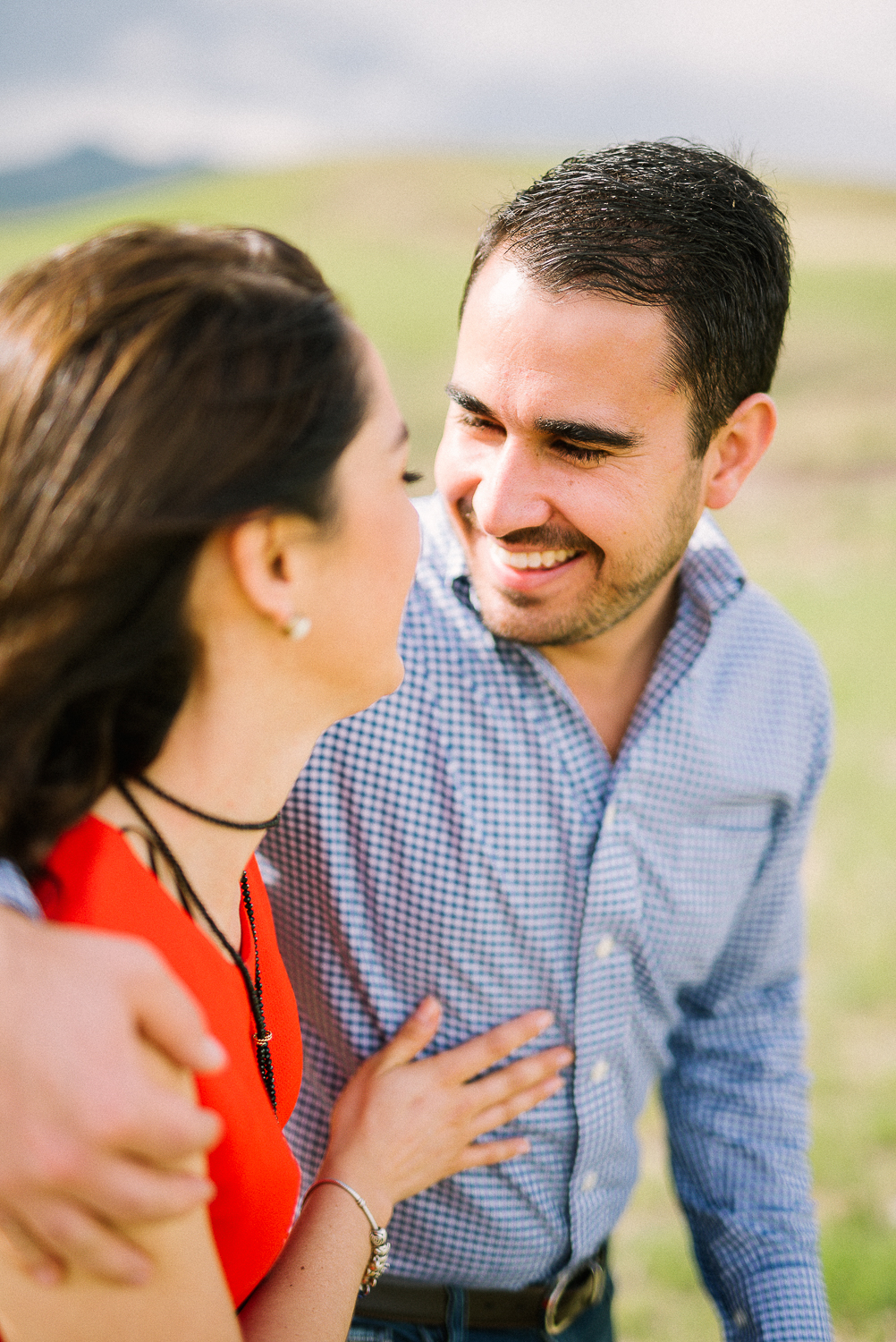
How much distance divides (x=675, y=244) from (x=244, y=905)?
1.33m

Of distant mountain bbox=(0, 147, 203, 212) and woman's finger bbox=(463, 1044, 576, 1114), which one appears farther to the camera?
distant mountain bbox=(0, 147, 203, 212)

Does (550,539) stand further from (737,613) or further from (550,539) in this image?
(737,613)

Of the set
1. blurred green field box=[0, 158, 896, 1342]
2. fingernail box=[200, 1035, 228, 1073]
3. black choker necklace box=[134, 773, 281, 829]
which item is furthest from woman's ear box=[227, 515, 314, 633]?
fingernail box=[200, 1035, 228, 1073]

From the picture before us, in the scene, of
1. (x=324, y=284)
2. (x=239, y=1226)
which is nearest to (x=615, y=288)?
(x=324, y=284)

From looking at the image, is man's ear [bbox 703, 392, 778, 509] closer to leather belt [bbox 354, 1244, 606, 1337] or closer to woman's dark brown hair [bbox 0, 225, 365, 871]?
woman's dark brown hair [bbox 0, 225, 365, 871]

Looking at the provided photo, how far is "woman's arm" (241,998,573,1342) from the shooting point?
146cm

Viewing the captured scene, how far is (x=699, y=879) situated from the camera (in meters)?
2.04

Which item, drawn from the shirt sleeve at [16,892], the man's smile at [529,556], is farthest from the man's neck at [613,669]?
the shirt sleeve at [16,892]

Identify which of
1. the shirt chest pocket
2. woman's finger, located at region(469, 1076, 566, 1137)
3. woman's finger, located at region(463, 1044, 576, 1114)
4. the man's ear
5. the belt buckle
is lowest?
the belt buckle

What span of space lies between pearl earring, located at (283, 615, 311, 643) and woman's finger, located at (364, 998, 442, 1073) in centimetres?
86

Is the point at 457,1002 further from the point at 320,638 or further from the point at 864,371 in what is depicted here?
the point at 864,371

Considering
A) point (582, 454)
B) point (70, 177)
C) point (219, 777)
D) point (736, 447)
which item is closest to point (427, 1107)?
point (219, 777)

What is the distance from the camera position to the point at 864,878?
5105mm

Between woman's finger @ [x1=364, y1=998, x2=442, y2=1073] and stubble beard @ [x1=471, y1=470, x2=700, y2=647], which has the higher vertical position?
stubble beard @ [x1=471, y1=470, x2=700, y2=647]
